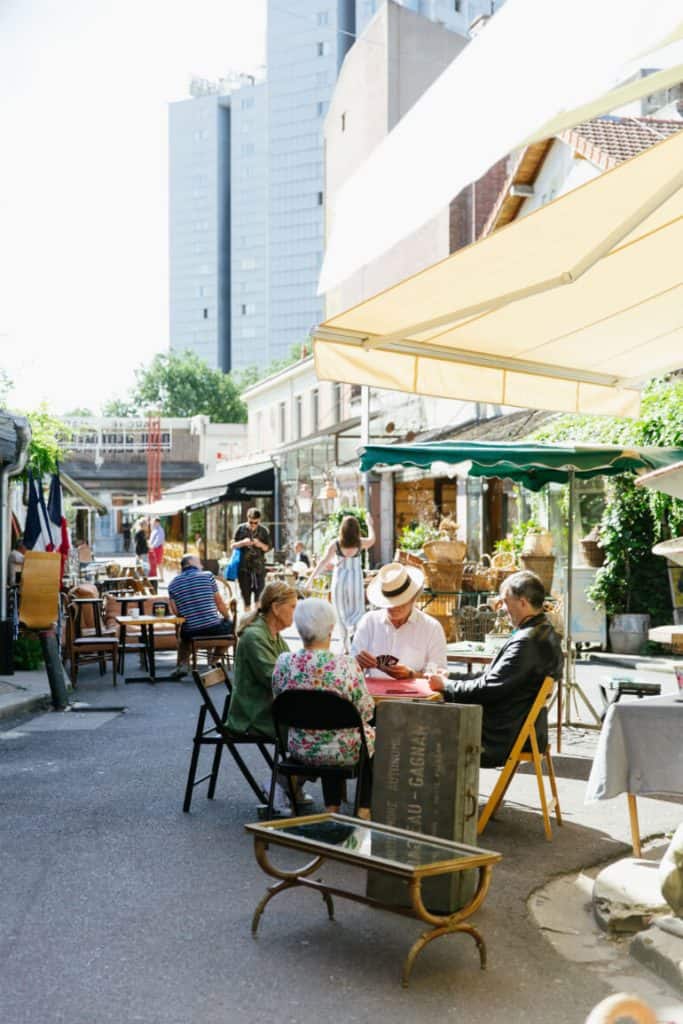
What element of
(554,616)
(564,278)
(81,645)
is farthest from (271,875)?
(81,645)

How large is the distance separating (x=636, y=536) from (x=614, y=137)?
7023 mm

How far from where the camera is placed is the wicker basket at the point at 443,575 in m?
15.4

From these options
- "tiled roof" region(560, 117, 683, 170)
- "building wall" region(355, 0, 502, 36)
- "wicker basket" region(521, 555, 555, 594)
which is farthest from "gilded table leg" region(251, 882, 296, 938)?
"building wall" region(355, 0, 502, 36)

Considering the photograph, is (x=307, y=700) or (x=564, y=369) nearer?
(x=307, y=700)

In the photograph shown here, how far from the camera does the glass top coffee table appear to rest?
13.9 feet

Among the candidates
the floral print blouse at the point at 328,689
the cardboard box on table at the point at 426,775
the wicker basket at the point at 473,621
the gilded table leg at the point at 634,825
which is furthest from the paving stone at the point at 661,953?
the wicker basket at the point at 473,621

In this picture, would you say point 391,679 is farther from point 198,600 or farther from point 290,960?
point 198,600

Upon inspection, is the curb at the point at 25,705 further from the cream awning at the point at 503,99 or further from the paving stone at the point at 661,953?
the cream awning at the point at 503,99

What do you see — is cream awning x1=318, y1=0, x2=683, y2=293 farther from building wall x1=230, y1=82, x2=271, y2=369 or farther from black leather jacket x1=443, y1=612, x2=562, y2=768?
building wall x1=230, y1=82, x2=271, y2=369

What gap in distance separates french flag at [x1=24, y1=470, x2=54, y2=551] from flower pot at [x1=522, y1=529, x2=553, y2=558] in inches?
248

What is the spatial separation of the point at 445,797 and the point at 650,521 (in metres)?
10.9

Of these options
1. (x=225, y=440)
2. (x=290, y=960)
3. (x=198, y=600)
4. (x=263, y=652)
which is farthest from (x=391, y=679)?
(x=225, y=440)

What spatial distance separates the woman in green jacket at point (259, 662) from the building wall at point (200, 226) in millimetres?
151811

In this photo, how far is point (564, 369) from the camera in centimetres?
760
